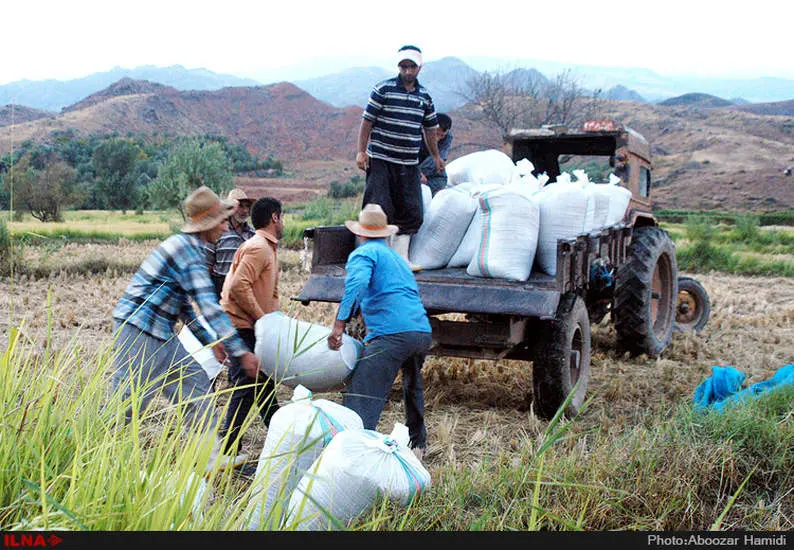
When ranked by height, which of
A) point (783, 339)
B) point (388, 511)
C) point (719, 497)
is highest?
point (388, 511)

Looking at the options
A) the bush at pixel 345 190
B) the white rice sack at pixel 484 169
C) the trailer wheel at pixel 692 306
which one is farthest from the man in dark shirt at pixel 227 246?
the bush at pixel 345 190

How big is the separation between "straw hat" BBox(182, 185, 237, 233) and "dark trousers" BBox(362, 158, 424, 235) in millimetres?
1808

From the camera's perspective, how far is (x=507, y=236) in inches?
196

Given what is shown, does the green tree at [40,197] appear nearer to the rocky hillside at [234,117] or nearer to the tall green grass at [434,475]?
the tall green grass at [434,475]

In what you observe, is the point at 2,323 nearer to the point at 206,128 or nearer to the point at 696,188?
the point at 696,188

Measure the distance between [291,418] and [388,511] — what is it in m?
0.57

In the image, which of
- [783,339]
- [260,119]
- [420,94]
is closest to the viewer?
[420,94]

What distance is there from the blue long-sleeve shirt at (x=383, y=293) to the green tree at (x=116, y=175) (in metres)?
22.6

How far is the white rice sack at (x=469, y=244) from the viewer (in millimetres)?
5328

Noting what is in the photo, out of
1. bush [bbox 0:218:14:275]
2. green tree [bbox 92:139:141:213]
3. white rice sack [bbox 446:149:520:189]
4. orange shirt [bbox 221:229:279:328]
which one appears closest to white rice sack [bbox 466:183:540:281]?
white rice sack [bbox 446:149:520:189]

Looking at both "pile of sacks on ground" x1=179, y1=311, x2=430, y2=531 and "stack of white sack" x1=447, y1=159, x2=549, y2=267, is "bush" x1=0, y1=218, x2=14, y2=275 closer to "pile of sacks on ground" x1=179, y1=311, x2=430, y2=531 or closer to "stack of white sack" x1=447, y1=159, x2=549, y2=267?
"stack of white sack" x1=447, y1=159, x2=549, y2=267

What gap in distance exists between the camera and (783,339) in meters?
7.73

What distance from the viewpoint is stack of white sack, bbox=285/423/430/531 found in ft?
9.20

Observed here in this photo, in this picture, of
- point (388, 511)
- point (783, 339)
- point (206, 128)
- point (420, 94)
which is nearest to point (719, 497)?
point (388, 511)
